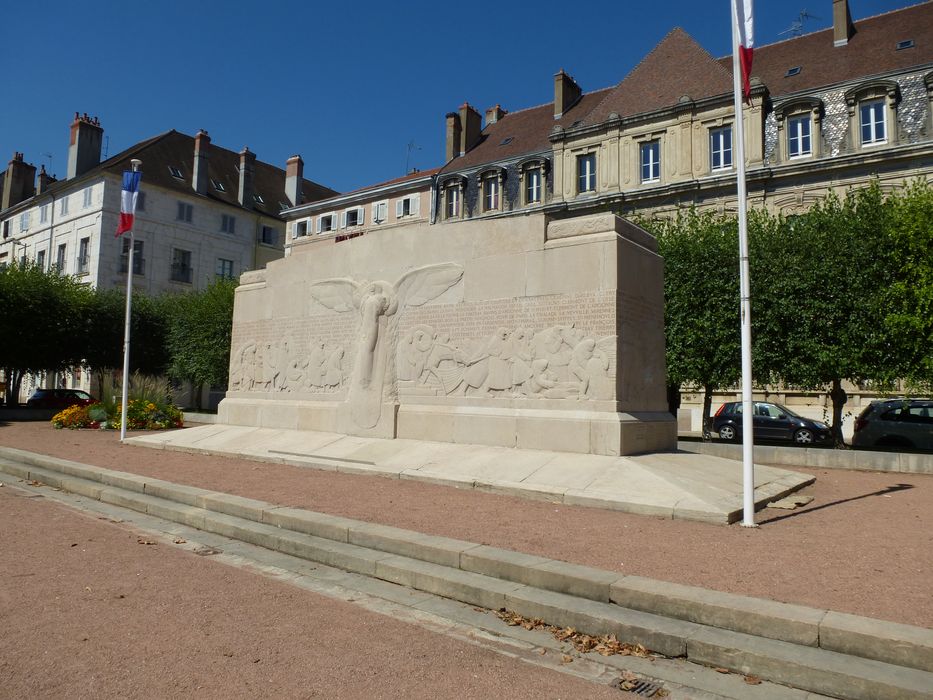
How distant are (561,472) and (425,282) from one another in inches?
193

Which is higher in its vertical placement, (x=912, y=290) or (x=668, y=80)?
(x=668, y=80)

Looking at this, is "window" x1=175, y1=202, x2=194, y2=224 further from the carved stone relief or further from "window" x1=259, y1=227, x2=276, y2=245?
the carved stone relief

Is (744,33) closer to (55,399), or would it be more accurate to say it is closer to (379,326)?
(379,326)

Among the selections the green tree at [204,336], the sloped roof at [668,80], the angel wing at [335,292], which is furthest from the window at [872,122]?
the green tree at [204,336]

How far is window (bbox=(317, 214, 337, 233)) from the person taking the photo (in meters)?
48.5

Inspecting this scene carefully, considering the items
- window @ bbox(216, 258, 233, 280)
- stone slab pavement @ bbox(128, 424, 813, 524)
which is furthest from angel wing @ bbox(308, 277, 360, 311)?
window @ bbox(216, 258, 233, 280)

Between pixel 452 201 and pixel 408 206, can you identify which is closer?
pixel 452 201

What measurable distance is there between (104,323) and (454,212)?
69.2ft

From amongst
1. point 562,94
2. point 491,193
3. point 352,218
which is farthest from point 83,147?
point 562,94

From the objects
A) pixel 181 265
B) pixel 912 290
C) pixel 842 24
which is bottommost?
pixel 912 290

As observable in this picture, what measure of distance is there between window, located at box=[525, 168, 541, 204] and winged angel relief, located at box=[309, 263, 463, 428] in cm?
2729

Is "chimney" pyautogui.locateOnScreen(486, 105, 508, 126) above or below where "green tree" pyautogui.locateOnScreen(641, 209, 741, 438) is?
above

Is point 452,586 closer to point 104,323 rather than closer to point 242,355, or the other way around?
point 242,355

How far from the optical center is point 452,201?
4238 centimetres
